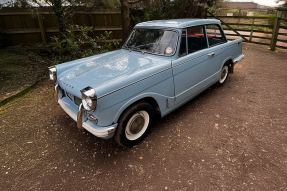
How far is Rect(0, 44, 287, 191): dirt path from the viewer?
217cm

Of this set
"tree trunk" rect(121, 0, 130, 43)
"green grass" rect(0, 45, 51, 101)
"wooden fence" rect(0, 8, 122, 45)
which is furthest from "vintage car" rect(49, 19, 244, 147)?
"wooden fence" rect(0, 8, 122, 45)

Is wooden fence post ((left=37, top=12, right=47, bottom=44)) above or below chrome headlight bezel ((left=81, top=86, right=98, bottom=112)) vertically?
above

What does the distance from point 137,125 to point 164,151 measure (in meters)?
0.56

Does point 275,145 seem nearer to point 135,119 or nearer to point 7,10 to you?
point 135,119

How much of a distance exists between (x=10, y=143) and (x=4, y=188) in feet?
3.00

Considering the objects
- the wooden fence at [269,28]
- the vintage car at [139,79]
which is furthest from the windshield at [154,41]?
the wooden fence at [269,28]

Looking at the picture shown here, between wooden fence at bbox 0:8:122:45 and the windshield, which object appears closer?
the windshield

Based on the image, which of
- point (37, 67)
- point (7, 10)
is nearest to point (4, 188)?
point (37, 67)

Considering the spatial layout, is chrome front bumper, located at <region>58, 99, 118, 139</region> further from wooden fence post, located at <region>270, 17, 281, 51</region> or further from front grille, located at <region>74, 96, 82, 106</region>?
wooden fence post, located at <region>270, 17, 281, 51</region>

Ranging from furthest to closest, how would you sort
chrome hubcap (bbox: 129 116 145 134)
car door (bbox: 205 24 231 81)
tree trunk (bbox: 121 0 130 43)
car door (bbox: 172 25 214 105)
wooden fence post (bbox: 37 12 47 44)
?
wooden fence post (bbox: 37 12 47 44) → tree trunk (bbox: 121 0 130 43) → car door (bbox: 205 24 231 81) → car door (bbox: 172 25 214 105) → chrome hubcap (bbox: 129 116 145 134)

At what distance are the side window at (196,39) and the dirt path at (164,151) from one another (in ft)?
3.96

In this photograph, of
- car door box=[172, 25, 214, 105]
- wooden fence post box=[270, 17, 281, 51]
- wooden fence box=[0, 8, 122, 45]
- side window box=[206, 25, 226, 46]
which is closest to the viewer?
car door box=[172, 25, 214, 105]

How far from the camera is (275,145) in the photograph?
8.70 ft

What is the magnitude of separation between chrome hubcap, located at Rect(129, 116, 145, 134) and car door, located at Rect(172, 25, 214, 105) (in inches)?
29.7
